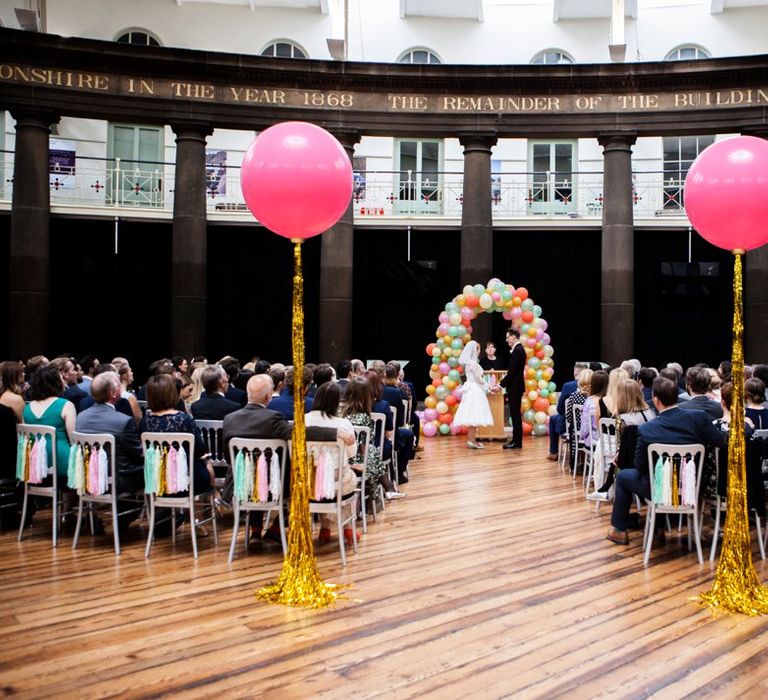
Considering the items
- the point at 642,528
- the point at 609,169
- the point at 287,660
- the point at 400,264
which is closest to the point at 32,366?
the point at 287,660

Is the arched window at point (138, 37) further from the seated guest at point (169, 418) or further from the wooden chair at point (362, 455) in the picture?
the wooden chair at point (362, 455)

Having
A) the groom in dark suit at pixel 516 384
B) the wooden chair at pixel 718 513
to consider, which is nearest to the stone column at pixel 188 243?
the groom in dark suit at pixel 516 384

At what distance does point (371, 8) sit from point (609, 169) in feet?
22.9

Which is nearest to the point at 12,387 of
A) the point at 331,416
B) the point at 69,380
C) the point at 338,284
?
the point at 69,380

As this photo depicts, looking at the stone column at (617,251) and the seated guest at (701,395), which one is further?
the stone column at (617,251)

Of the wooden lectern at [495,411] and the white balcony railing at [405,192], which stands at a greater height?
the white balcony railing at [405,192]

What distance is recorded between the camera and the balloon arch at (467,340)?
10.9 m

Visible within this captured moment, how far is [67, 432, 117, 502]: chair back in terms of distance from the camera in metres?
5.08

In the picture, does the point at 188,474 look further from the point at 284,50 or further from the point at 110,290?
the point at 284,50

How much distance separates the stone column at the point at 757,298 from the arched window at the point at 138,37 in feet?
38.0

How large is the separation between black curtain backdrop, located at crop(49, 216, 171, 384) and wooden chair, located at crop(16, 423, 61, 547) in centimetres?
941

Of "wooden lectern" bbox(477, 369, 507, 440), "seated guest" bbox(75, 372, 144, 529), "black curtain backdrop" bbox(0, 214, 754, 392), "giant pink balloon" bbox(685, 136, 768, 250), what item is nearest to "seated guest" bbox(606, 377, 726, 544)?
"giant pink balloon" bbox(685, 136, 768, 250)

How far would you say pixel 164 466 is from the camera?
5.00 metres

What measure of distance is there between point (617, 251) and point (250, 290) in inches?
284
